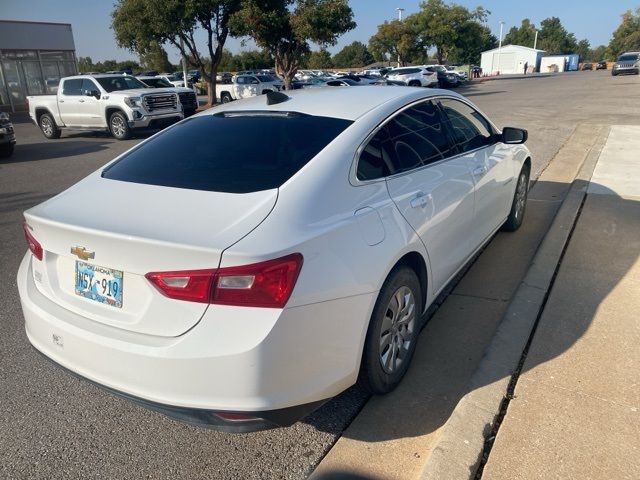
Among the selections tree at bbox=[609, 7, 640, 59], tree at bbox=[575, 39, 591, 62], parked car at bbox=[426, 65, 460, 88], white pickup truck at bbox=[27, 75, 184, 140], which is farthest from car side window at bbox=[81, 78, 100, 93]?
tree at bbox=[575, 39, 591, 62]

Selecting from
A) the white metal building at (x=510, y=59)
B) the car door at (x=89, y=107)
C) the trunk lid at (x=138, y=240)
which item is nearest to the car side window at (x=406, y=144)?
the trunk lid at (x=138, y=240)

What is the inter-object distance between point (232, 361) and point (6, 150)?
1244 centimetres

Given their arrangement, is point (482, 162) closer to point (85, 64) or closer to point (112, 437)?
point (112, 437)

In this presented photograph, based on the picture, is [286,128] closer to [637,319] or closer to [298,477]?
[298,477]

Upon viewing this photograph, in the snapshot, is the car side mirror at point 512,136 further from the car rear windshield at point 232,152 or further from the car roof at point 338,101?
the car rear windshield at point 232,152

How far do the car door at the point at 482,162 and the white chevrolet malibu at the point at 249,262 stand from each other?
71 cm

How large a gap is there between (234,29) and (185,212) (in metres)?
22.6

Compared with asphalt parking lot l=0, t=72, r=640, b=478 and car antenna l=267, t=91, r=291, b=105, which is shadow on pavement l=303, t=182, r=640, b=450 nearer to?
asphalt parking lot l=0, t=72, r=640, b=478

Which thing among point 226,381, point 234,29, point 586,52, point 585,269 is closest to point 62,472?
point 226,381

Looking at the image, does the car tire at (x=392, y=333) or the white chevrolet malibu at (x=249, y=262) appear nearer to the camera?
the white chevrolet malibu at (x=249, y=262)

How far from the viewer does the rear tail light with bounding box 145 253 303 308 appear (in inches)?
83.1

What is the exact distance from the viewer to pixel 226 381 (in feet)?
7.02

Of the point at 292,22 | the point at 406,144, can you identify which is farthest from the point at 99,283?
the point at 292,22

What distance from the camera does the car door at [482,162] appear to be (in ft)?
13.4
